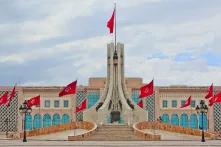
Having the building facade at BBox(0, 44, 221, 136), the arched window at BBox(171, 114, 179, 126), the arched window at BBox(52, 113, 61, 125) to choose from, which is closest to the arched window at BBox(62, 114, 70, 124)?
the building facade at BBox(0, 44, 221, 136)

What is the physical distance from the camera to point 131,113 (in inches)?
2936

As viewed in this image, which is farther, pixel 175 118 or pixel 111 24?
pixel 175 118

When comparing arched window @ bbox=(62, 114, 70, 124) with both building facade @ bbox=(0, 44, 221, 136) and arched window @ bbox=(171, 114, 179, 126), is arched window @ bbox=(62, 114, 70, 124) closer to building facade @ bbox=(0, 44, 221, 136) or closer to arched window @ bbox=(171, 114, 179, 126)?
building facade @ bbox=(0, 44, 221, 136)

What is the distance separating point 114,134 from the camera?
189 ft

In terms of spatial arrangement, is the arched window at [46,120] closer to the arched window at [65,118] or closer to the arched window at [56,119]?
the arched window at [56,119]

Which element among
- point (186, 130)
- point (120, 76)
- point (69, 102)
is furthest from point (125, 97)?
point (69, 102)

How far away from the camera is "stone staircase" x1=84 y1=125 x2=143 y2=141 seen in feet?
175

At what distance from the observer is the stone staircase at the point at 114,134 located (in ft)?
175

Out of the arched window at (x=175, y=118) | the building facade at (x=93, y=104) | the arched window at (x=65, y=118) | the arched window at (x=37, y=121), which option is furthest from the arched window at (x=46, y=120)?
the arched window at (x=175, y=118)

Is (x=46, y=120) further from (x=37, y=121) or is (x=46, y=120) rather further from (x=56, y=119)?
(x=56, y=119)

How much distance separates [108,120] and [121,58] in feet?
26.5

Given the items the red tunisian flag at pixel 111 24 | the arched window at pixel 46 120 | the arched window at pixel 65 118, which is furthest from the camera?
the arched window at pixel 65 118

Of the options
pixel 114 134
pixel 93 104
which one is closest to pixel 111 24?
pixel 114 134

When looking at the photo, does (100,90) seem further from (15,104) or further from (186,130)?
(186,130)
